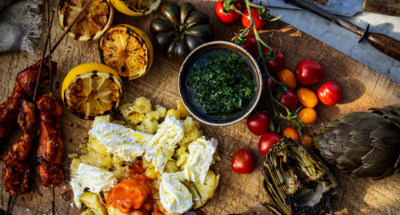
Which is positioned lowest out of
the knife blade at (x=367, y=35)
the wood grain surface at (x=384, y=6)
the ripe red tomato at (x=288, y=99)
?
the ripe red tomato at (x=288, y=99)

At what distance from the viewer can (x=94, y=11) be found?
302 centimetres

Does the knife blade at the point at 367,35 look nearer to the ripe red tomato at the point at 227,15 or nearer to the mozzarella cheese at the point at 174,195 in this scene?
the ripe red tomato at the point at 227,15

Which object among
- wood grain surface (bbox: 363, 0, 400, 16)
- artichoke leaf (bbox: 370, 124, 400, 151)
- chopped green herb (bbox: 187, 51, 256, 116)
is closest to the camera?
artichoke leaf (bbox: 370, 124, 400, 151)

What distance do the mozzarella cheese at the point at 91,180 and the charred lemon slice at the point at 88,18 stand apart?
1.47 metres

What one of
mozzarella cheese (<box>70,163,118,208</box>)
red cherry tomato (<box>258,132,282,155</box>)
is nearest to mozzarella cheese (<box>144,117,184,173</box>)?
mozzarella cheese (<box>70,163,118,208</box>)

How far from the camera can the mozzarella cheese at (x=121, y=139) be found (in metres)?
2.88

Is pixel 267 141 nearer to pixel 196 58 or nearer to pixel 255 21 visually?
pixel 196 58

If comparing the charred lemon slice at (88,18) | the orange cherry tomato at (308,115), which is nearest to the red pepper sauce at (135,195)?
the charred lemon slice at (88,18)

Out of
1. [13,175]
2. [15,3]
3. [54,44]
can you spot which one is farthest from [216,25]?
[13,175]

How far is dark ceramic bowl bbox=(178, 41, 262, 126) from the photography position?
106 inches

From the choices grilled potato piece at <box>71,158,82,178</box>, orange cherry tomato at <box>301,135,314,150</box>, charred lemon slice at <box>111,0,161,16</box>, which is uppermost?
charred lemon slice at <box>111,0,161,16</box>

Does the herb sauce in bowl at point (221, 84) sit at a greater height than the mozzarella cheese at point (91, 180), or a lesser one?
greater

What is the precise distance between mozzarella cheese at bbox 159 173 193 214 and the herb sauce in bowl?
32.4 inches

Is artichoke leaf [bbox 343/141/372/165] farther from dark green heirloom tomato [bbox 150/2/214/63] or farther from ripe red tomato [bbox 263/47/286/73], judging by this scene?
dark green heirloom tomato [bbox 150/2/214/63]
